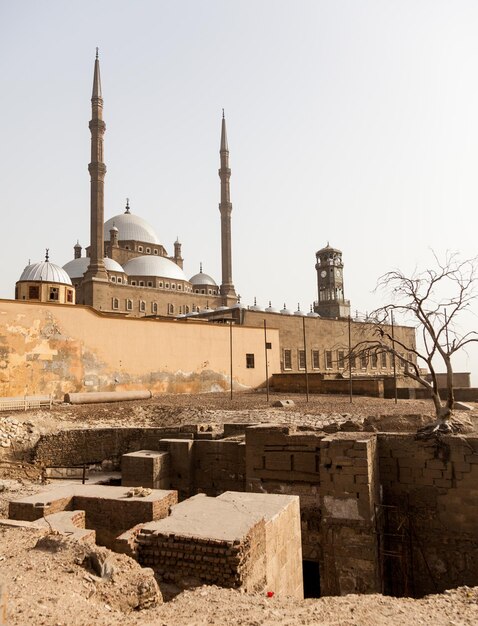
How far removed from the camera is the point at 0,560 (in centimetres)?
427

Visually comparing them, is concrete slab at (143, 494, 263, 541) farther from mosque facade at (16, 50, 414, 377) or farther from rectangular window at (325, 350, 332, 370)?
rectangular window at (325, 350, 332, 370)

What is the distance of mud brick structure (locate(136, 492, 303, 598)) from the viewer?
4.32 metres

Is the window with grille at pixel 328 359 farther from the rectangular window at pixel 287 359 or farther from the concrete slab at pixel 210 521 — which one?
the concrete slab at pixel 210 521

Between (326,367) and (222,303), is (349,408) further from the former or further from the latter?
(222,303)

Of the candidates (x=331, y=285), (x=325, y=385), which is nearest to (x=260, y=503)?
(x=325, y=385)

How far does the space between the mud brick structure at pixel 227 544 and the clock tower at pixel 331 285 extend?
4640 cm

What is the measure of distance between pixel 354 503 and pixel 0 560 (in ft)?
17.1

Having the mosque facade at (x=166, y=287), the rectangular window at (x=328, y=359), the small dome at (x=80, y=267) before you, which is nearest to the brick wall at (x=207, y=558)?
the mosque facade at (x=166, y=287)

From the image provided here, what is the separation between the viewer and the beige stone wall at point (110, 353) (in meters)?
19.0

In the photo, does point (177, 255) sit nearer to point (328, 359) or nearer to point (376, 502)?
point (328, 359)

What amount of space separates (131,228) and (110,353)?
31886mm

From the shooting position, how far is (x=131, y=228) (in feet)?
168

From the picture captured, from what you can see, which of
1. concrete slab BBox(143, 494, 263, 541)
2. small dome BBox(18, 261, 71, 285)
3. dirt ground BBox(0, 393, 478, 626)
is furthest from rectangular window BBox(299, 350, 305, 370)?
dirt ground BBox(0, 393, 478, 626)

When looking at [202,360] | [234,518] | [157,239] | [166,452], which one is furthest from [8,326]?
[157,239]
